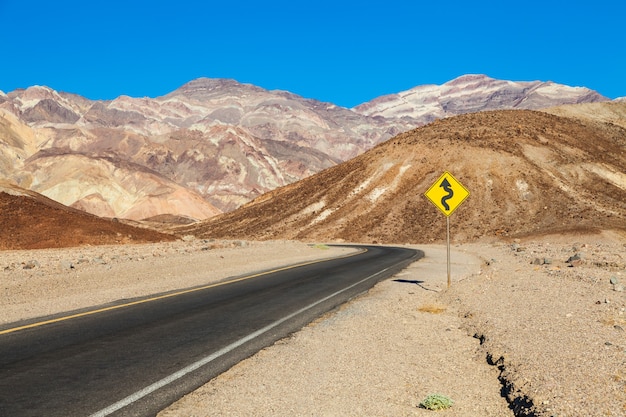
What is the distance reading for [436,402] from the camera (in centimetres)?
575

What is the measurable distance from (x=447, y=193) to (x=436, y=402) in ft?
34.6

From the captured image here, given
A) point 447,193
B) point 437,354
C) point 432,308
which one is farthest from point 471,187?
point 437,354

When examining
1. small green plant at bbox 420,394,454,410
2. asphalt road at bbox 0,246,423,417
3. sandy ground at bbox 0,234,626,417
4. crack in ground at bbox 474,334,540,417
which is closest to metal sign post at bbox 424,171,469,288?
sandy ground at bbox 0,234,626,417

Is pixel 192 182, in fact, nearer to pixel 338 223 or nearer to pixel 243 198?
pixel 243 198

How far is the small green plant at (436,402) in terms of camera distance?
225 inches

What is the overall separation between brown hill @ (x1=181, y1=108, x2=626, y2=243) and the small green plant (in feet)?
162

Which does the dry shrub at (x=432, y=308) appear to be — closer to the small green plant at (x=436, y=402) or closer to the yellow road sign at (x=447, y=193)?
the yellow road sign at (x=447, y=193)

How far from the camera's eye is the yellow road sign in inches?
609

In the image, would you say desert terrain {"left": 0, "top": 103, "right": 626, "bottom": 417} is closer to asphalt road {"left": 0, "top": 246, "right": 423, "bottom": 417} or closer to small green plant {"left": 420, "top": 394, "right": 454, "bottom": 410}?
small green plant {"left": 420, "top": 394, "right": 454, "bottom": 410}

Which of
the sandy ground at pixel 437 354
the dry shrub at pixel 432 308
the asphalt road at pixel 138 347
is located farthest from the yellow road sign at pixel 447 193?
the asphalt road at pixel 138 347

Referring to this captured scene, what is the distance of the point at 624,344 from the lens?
7.59 metres

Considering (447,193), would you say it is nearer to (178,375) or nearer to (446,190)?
(446,190)

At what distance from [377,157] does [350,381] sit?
7721cm

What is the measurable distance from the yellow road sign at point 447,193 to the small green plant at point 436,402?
398 inches
